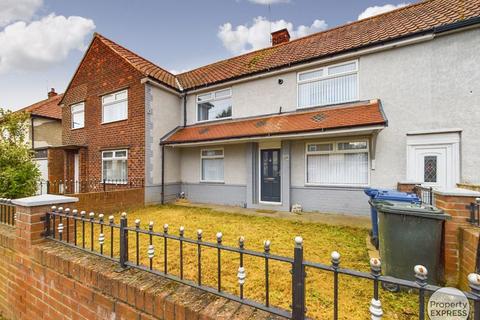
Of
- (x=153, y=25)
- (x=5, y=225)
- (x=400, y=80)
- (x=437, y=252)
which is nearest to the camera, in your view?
(x=437, y=252)

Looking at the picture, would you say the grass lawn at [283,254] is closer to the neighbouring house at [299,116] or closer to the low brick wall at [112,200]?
the low brick wall at [112,200]

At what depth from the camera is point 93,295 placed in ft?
8.81

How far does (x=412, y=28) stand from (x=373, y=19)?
326 cm

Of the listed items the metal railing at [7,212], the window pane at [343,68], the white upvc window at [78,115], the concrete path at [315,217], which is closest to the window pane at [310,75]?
the window pane at [343,68]

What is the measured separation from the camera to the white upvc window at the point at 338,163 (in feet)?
26.6

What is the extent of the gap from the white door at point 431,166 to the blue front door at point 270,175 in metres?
4.81

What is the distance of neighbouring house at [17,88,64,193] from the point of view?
13477 millimetres

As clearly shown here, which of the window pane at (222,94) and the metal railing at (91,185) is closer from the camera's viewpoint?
the metal railing at (91,185)

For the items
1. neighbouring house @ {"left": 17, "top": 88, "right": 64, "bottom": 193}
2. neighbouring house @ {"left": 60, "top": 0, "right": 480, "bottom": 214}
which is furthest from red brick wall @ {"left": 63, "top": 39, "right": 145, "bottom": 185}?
neighbouring house @ {"left": 17, "top": 88, "right": 64, "bottom": 193}

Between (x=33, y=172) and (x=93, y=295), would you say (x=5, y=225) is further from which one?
(x=33, y=172)

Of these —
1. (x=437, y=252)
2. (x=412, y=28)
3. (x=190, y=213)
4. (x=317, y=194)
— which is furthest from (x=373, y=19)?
(x=190, y=213)

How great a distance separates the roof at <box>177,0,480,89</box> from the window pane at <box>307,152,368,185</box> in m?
4.05

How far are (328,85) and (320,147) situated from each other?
8.40 feet

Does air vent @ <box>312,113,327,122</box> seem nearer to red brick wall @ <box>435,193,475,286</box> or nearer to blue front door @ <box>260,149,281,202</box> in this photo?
blue front door @ <box>260,149,281,202</box>
